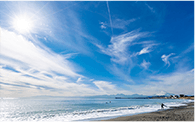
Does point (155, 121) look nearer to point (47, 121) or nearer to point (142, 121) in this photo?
point (142, 121)

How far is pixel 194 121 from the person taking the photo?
1470 centimetres

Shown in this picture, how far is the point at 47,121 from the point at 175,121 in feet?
66.4

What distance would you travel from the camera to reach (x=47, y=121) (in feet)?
58.9

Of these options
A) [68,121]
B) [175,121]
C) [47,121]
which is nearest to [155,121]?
[175,121]

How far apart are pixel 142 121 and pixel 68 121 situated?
11.7 m

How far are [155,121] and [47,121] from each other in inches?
685

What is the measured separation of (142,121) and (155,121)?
187 cm

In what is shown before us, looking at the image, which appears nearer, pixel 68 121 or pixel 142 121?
pixel 142 121

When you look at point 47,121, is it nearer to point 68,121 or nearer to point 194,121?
point 68,121

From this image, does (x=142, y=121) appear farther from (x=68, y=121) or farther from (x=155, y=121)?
(x=68, y=121)

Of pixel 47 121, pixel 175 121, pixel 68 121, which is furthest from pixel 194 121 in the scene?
pixel 47 121

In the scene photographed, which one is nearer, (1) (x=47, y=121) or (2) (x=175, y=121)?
(2) (x=175, y=121)

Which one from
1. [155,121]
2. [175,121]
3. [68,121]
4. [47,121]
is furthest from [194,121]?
[47,121]

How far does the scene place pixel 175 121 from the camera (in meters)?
15.1
